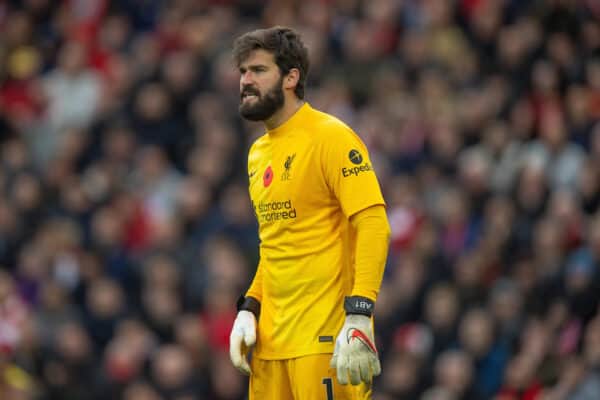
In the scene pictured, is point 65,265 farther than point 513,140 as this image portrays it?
Yes

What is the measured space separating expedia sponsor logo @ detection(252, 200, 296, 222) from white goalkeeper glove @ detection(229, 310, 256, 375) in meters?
0.52

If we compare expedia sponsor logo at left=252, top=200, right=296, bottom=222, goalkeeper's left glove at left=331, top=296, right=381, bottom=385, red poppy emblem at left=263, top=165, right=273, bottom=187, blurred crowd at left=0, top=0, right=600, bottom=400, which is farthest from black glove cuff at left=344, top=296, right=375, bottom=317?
blurred crowd at left=0, top=0, right=600, bottom=400

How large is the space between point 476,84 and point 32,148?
5261 mm

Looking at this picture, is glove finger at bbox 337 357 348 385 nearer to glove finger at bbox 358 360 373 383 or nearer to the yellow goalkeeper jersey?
glove finger at bbox 358 360 373 383

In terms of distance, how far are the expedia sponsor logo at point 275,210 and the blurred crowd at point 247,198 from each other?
3.88m

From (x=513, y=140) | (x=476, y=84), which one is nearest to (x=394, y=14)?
(x=476, y=84)

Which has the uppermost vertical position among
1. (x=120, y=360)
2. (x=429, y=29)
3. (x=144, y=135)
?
(x=429, y=29)

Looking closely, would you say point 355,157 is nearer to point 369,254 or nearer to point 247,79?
point 369,254

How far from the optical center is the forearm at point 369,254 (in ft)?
19.2

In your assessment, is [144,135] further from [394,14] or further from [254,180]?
[254,180]

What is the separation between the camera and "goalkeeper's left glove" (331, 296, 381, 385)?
5676 mm

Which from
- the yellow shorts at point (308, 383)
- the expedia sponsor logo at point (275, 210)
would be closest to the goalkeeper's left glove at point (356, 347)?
the yellow shorts at point (308, 383)

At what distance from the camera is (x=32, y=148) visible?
15016 millimetres

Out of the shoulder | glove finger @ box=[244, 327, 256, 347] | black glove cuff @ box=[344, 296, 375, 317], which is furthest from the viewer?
glove finger @ box=[244, 327, 256, 347]
